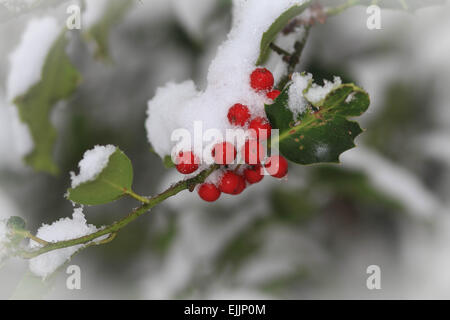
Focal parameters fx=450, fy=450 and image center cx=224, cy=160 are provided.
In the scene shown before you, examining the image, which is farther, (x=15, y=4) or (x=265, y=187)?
(x=265, y=187)

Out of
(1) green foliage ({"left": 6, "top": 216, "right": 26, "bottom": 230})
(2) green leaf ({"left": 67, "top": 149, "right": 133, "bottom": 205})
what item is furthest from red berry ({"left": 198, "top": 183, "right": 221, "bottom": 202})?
(1) green foliage ({"left": 6, "top": 216, "right": 26, "bottom": 230})

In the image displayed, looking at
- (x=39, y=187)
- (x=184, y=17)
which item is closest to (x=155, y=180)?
(x=39, y=187)

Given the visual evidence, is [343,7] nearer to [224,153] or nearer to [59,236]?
[224,153]

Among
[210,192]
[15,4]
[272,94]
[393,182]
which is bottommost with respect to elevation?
[210,192]

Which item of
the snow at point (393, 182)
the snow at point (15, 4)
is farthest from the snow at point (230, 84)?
the snow at point (393, 182)

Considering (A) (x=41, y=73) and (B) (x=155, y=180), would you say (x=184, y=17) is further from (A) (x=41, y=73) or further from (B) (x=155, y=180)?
(B) (x=155, y=180)

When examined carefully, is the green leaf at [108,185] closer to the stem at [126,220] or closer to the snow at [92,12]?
the stem at [126,220]

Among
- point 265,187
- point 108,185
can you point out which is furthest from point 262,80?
point 265,187
